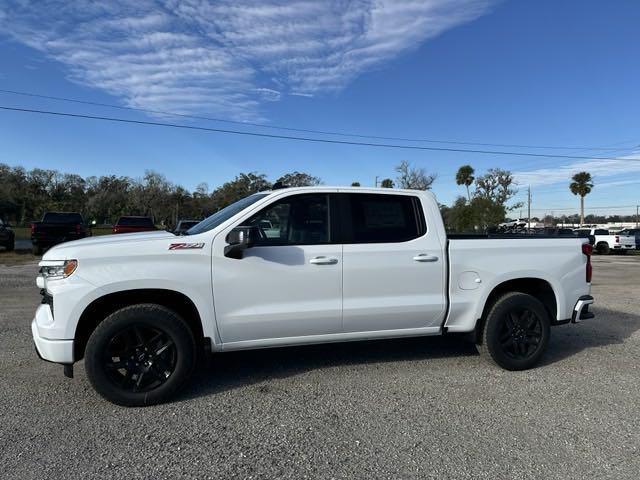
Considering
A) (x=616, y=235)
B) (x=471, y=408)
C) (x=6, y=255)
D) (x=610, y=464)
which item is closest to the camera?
(x=610, y=464)

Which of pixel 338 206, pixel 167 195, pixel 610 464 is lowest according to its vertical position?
pixel 610 464

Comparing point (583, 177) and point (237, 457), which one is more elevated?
point (583, 177)

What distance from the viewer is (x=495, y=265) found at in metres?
5.12

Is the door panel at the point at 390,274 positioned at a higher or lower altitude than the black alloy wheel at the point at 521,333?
higher

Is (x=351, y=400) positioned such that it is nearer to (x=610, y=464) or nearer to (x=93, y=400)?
(x=610, y=464)

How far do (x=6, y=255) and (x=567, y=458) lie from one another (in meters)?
21.6

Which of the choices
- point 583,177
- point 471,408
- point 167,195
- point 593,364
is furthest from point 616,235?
point 167,195

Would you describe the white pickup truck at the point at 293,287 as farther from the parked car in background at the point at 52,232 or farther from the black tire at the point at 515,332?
the parked car in background at the point at 52,232

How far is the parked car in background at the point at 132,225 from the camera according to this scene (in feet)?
72.0

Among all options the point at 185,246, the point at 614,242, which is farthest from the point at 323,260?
the point at 614,242

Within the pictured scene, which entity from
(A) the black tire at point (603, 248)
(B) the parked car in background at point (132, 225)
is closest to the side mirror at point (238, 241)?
(B) the parked car in background at point (132, 225)

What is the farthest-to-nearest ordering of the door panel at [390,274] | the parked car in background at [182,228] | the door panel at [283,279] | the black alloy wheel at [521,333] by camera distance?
the black alloy wheel at [521,333]
the parked car in background at [182,228]
the door panel at [390,274]
the door panel at [283,279]

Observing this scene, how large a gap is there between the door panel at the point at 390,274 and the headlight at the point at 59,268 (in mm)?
2311

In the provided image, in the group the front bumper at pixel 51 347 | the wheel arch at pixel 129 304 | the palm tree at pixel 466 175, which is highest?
the palm tree at pixel 466 175
